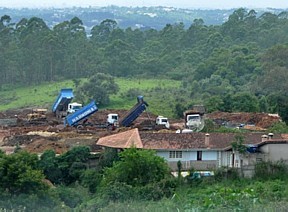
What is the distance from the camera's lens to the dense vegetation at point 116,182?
11.8m

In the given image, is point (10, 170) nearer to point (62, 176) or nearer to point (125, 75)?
point (62, 176)

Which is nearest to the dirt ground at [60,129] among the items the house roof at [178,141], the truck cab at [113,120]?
the truck cab at [113,120]

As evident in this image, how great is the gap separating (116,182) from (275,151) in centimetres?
407

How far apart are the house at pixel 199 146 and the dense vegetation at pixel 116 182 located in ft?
2.45

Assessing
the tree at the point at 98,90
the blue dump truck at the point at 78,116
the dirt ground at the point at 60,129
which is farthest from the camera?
the tree at the point at 98,90

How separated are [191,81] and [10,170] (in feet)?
82.7

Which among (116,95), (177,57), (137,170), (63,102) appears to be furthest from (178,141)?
(177,57)

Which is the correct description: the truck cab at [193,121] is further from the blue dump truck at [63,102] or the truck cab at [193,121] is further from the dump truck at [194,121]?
the blue dump truck at [63,102]

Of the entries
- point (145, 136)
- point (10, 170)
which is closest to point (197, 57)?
point (145, 136)

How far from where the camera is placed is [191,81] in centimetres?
3784

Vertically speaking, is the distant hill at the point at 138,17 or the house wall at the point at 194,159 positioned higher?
the house wall at the point at 194,159

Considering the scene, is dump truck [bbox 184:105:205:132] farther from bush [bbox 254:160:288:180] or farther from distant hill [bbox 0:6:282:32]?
distant hill [bbox 0:6:282:32]

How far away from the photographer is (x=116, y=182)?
44.0 ft

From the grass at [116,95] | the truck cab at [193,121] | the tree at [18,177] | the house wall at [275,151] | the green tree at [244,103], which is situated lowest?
the grass at [116,95]
